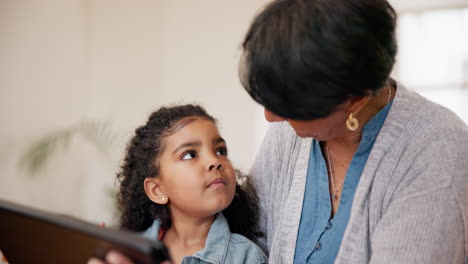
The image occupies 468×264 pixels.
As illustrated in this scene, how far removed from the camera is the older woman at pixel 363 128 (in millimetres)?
914

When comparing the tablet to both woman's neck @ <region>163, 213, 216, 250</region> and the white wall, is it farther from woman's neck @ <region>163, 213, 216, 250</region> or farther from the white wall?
the white wall

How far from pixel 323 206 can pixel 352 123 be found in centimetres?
26

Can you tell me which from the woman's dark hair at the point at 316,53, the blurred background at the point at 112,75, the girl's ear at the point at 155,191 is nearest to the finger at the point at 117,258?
the woman's dark hair at the point at 316,53

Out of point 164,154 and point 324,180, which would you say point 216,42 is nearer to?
point 164,154

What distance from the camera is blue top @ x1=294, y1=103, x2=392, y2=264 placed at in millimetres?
1151

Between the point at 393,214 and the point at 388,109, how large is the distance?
0.25 m

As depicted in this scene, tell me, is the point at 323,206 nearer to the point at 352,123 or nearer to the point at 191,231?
the point at 352,123

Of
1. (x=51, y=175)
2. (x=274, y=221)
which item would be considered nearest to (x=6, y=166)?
(x=51, y=175)

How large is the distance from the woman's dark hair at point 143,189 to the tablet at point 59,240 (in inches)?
19.2

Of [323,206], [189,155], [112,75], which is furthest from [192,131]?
[112,75]

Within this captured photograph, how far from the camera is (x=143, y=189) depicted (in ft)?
5.32

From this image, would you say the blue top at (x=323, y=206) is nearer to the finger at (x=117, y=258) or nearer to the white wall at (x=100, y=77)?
the finger at (x=117, y=258)

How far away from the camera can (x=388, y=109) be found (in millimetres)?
1140

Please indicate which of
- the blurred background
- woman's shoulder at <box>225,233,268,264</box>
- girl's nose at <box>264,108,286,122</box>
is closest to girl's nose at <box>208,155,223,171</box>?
woman's shoulder at <box>225,233,268,264</box>
